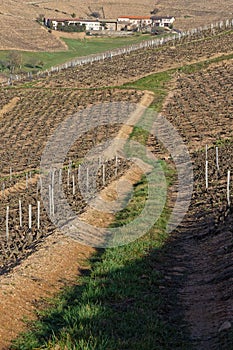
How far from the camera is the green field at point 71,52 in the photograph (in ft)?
321

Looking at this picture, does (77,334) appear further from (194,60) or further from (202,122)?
(194,60)

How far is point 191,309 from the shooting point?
12.5 m

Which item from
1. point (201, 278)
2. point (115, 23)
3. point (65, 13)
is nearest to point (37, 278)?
point (201, 278)

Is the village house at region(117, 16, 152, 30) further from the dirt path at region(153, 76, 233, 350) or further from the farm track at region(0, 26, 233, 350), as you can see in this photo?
the dirt path at region(153, 76, 233, 350)

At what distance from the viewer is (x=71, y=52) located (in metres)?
110

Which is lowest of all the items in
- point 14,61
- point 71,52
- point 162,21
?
point 162,21

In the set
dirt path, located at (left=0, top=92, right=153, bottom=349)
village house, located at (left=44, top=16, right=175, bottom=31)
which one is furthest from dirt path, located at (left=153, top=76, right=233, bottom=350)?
village house, located at (left=44, top=16, right=175, bottom=31)

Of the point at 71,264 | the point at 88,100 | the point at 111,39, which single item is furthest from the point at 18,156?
the point at 111,39

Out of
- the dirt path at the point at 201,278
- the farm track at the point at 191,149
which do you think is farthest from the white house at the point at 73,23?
the dirt path at the point at 201,278

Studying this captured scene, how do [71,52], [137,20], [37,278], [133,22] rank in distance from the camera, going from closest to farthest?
[37,278], [71,52], [133,22], [137,20]

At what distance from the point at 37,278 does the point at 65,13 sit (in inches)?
6298

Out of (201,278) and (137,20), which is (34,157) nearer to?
(201,278)

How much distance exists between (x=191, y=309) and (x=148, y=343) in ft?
8.61

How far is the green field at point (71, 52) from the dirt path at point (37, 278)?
257 feet
